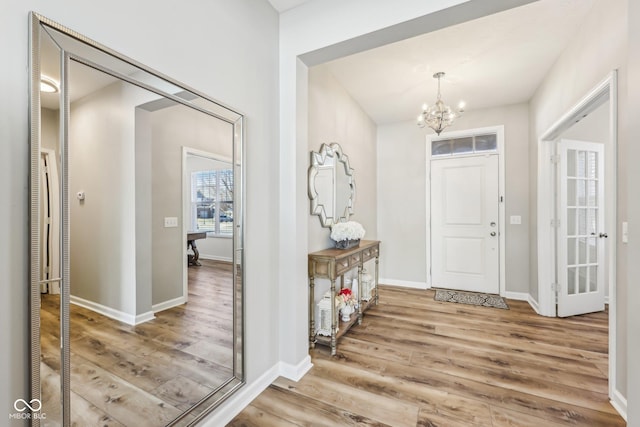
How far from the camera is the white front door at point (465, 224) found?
4.01m

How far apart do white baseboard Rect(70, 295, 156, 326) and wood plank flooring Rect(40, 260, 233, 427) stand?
16mm

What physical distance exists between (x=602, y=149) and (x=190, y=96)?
458cm

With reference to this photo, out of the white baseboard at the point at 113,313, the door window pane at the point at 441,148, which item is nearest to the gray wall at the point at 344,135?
the door window pane at the point at 441,148

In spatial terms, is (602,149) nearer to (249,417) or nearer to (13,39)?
(249,417)

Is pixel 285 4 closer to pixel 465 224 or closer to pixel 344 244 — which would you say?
pixel 344 244

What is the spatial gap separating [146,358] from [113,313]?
283mm

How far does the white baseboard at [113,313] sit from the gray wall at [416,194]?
12.7 feet

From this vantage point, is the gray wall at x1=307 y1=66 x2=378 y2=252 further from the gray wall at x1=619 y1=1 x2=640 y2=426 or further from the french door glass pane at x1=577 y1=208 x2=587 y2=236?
the french door glass pane at x1=577 y1=208 x2=587 y2=236

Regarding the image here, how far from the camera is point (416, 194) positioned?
4.46m

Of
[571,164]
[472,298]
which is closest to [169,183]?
[472,298]

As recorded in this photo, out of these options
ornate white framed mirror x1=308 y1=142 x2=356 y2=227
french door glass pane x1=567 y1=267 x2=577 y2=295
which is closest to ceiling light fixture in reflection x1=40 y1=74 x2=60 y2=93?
ornate white framed mirror x1=308 y1=142 x2=356 y2=227

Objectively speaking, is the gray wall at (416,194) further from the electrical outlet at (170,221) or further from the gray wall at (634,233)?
the electrical outlet at (170,221)

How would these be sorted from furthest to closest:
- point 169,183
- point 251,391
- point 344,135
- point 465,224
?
point 465,224, point 344,135, point 251,391, point 169,183

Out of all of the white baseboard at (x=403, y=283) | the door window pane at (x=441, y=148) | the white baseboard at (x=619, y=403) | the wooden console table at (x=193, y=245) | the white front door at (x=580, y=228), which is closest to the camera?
the wooden console table at (x=193, y=245)
